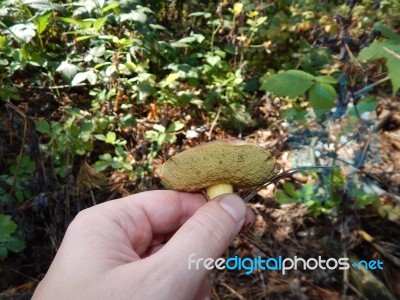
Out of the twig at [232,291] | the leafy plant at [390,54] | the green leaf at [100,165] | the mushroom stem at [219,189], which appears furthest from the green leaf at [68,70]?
the leafy plant at [390,54]

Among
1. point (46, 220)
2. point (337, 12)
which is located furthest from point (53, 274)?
point (337, 12)

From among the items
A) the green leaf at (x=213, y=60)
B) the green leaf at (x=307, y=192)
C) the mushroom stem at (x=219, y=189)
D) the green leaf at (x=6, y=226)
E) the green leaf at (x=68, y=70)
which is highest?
the mushroom stem at (x=219, y=189)

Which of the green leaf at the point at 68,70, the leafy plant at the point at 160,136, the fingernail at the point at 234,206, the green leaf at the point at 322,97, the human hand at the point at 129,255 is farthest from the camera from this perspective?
the leafy plant at the point at 160,136

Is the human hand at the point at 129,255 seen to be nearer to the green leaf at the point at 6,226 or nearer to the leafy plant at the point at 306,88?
the leafy plant at the point at 306,88

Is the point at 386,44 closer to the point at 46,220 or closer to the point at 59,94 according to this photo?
the point at 46,220

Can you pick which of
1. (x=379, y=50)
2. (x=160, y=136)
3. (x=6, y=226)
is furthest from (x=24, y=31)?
(x=379, y=50)

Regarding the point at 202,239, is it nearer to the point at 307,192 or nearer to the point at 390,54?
the point at 390,54

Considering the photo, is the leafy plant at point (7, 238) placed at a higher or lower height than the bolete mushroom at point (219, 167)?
lower

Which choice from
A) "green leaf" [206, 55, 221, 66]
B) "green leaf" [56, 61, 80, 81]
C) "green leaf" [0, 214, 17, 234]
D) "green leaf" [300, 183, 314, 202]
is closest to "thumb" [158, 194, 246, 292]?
"green leaf" [300, 183, 314, 202]
